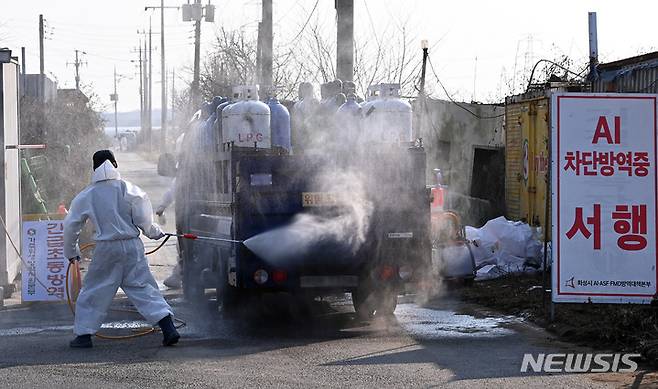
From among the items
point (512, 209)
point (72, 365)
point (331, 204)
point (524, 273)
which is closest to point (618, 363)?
point (331, 204)

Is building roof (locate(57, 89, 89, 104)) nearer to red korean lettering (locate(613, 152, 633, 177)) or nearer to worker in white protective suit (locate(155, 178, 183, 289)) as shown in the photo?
worker in white protective suit (locate(155, 178, 183, 289))

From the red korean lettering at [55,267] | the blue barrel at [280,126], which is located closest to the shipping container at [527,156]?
the blue barrel at [280,126]

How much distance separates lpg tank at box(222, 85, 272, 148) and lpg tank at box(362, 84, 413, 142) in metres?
1.11

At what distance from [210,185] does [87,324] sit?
3.11 m

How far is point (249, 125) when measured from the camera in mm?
12031

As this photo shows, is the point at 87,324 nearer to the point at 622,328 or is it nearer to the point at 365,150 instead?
the point at 365,150

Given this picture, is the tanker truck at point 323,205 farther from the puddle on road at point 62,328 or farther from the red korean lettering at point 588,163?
the red korean lettering at point 588,163

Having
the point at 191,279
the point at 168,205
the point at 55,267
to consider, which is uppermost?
the point at 168,205

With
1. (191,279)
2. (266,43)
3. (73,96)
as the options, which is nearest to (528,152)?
(191,279)

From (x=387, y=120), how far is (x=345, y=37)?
5190 millimetres

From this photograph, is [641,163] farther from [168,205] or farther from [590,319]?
[168,205]

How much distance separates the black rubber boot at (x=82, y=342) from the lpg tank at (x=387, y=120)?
147 inches

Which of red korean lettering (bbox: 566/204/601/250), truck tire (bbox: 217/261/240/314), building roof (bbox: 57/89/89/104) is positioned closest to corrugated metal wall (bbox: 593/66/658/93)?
red korean lettering (bbox: 566/204/601/250)

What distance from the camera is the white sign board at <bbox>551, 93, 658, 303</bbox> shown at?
1090cm
